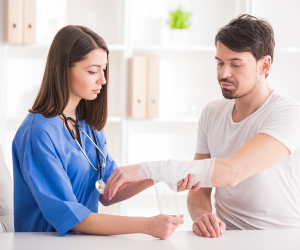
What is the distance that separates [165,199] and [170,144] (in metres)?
1.56

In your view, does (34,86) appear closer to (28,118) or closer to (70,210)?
(28,118)

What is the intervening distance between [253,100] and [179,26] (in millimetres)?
1206

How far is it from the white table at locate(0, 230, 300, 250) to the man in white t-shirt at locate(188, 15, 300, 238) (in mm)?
259

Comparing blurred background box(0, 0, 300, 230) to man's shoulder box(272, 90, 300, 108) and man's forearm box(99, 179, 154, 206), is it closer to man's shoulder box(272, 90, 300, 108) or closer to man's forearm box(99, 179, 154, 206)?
man's forearm box(99, 179, 154, 206)

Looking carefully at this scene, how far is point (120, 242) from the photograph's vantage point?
1.03m

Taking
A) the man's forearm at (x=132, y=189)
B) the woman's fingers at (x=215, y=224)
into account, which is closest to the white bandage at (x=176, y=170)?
the woman's fingers at (x=215, y=224)

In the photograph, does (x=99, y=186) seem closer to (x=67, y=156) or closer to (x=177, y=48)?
(x=67, y=156)

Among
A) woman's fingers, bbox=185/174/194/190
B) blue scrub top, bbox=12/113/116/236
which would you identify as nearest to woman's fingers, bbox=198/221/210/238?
woman's fingers, bbox=185/174/194/190

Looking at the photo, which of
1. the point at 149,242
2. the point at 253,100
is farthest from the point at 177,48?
the point at 149,242

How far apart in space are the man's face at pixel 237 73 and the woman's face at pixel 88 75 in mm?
528

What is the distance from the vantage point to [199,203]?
1.58 m

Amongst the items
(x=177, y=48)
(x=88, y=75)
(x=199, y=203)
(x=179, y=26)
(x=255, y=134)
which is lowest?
(x=199, y=203)

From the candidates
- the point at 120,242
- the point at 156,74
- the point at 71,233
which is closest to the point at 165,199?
the point at 120,242

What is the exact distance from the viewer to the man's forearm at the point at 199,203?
59.6 inches
